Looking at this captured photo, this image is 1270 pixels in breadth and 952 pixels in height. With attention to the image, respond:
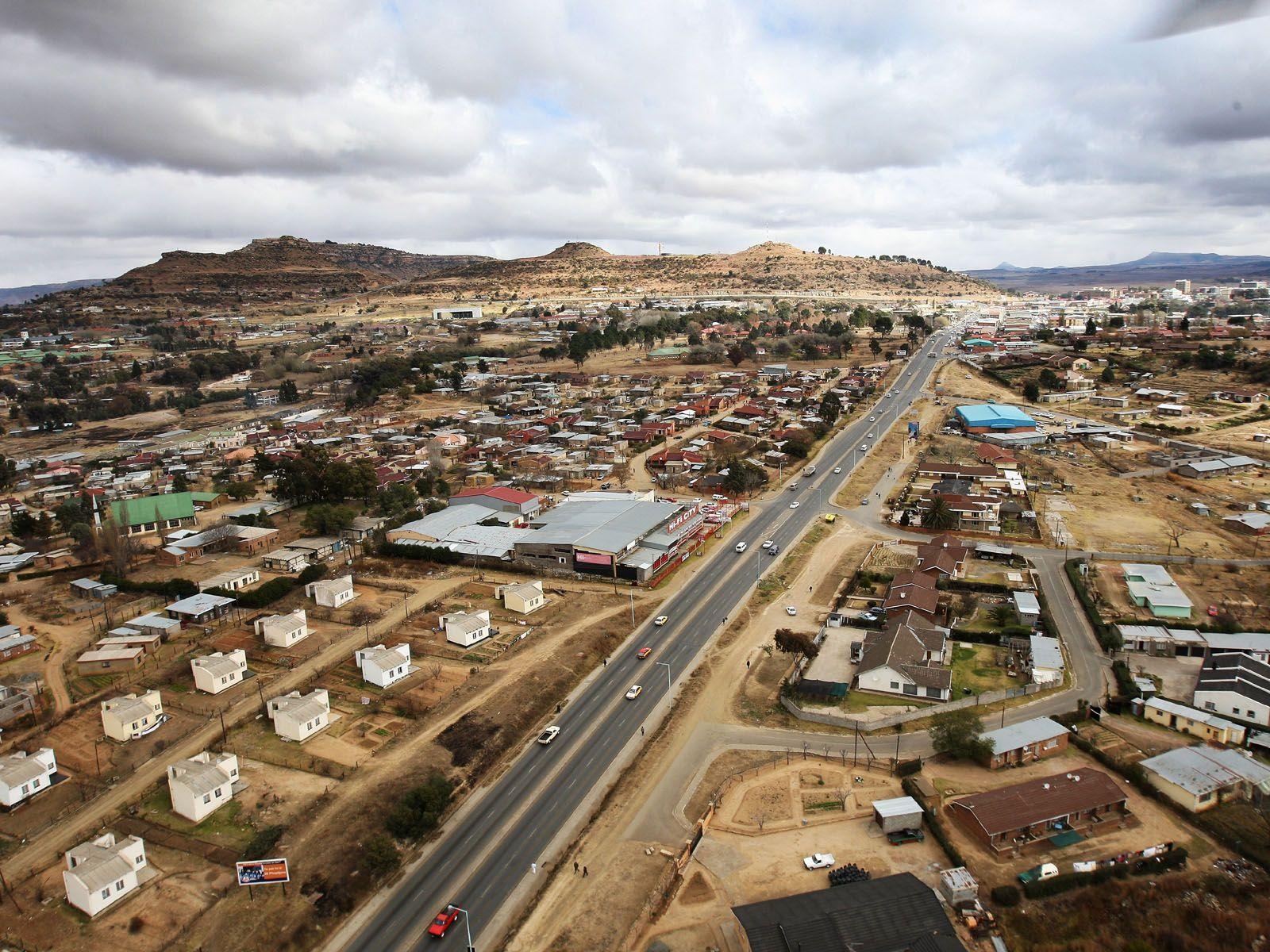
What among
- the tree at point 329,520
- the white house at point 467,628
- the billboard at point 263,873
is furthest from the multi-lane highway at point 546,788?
the tree at point 329,520

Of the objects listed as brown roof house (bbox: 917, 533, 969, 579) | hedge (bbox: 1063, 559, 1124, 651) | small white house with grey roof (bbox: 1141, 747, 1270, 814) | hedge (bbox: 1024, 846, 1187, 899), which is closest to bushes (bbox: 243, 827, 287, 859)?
hedge (bbox: 1024, 846, 1187, 899)

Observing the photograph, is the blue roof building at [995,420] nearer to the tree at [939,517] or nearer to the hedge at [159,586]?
the tree at [939,517]

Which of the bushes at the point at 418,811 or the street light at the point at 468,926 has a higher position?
the bushes at the point at 418,811

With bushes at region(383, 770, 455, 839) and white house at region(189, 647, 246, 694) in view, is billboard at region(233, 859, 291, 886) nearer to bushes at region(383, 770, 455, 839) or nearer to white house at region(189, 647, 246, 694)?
A: bushes at region(383, 770, 455, 839)

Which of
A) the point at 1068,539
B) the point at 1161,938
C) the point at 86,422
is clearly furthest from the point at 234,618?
the point at 86,422

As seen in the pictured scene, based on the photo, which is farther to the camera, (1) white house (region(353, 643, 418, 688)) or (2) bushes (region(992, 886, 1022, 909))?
(1) white house (region(353, 643, 418, 688))

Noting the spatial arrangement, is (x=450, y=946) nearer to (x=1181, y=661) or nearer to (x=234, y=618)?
(x=234, y=618)
